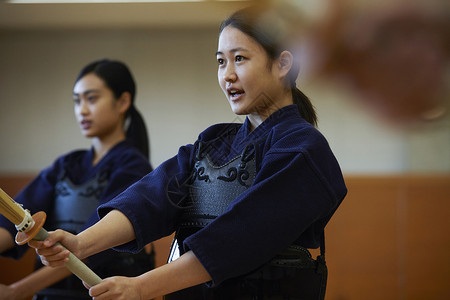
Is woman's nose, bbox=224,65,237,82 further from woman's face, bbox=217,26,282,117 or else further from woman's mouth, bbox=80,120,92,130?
woman's mouth, bbox=80,120,92,130

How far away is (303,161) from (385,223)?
5.85ft

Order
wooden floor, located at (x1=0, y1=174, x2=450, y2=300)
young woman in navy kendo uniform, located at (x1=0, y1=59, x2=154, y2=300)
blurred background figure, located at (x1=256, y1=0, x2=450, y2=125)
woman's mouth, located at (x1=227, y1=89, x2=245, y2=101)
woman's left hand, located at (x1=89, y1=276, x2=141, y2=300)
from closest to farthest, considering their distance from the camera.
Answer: blurred background figure, located at (x1=256, y1=0, x2=450, y2=125)
woman's left hand, located at (x1=89, y1=276, x2=141, y2=300)
woman's mouth, located at (x1=227, y1=89, x2=245, y2=101)
young woman in navy kendo uniform, located at (x1=0, y1=59, x2=154, y2=300)
wooden floor, located at (x1=0, y1=174, x2=450, y2=300)

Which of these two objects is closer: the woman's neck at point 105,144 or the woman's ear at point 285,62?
the woman's ear at point 285,62

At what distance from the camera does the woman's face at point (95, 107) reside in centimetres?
128

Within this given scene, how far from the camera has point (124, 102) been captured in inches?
53.1

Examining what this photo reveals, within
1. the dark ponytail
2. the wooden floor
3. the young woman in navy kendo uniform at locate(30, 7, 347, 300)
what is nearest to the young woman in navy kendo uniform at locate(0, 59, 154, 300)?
the young woman in navy kendo uniform at locate(30, 7, 347, 300)

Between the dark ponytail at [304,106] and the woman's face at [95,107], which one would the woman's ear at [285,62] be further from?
the woman's face at [95,107]

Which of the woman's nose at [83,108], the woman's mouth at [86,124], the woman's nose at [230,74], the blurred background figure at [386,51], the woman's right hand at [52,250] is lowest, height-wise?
the woman's right hand at [52,250]

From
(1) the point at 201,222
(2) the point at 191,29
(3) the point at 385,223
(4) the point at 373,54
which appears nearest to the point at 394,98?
(4) the point at 373,54

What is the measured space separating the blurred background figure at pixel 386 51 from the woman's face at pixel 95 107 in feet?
3.09

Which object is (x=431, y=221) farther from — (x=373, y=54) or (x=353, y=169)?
(x=373, y=54)

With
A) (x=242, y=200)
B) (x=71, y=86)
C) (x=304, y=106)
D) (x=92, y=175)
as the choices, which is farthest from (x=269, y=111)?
(x=71, y=86)

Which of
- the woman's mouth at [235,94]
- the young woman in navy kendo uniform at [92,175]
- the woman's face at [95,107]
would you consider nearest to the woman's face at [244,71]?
the woman's mouth at [235,94]

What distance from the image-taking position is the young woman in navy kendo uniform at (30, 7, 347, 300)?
24.2 inches
